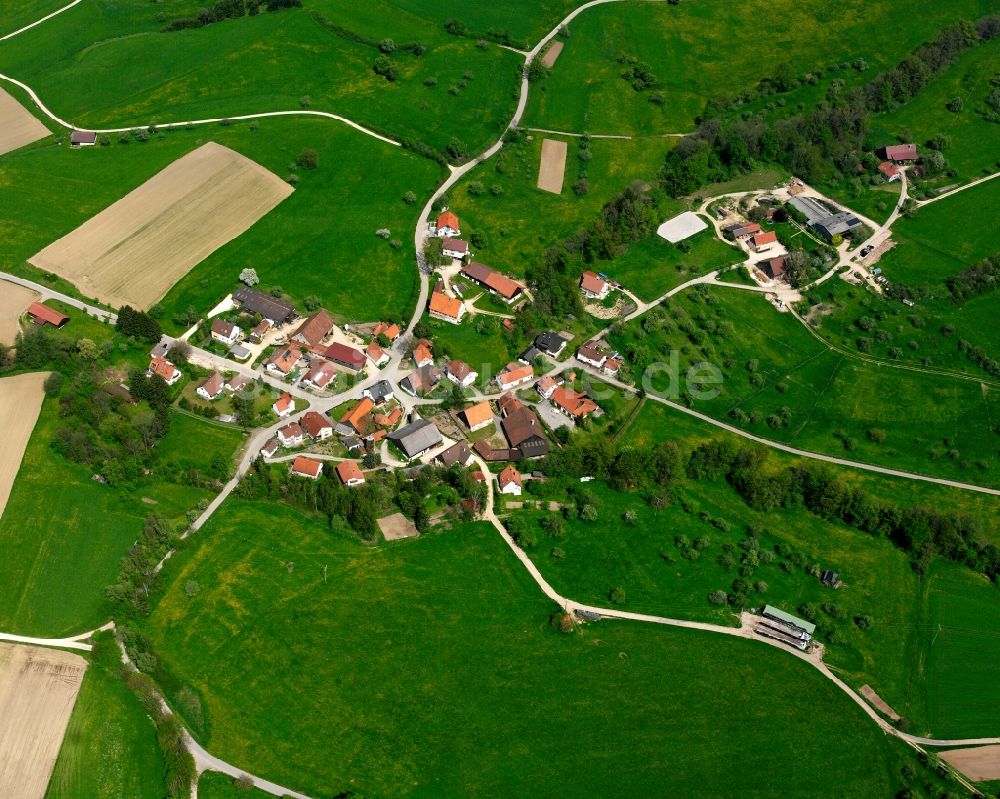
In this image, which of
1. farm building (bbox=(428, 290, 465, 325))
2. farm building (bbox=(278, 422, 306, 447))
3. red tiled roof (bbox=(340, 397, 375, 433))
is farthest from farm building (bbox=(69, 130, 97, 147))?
red tiled roof (bbox=(340, 397, 375, 433))

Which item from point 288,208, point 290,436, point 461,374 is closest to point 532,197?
point 288,208

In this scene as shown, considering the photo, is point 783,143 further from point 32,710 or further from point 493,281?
point 32,710

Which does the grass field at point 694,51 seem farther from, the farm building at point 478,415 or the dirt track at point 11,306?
the dirt track at point 11,306

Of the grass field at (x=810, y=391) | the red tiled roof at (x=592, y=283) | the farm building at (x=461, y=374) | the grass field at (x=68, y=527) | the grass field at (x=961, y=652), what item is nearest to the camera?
the grass field at (x=961, y=652)

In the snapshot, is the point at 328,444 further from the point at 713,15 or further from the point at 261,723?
the point at 713,15

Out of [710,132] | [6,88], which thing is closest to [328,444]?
[710,132]

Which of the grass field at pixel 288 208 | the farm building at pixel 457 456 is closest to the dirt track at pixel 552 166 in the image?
the grass field at pixel 288 208

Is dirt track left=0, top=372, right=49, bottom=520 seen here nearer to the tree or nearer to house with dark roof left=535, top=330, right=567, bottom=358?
the tree
